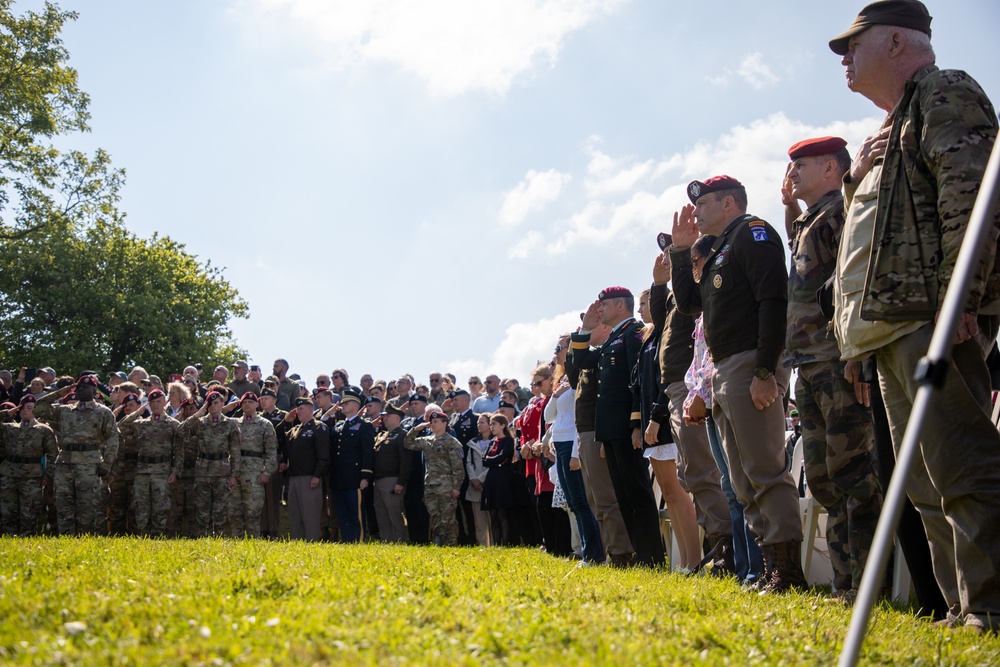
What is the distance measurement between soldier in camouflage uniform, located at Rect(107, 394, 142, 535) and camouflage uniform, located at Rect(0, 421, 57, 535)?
1181 mm

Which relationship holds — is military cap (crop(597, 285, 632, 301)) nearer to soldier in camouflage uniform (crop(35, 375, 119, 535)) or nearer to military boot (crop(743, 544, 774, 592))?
military boot (crop(743, 544, 774, 592))

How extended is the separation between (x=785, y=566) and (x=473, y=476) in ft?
33.8

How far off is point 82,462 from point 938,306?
1351cm

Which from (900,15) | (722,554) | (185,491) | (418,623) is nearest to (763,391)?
(722,554)

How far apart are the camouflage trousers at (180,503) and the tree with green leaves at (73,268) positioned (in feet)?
76.7

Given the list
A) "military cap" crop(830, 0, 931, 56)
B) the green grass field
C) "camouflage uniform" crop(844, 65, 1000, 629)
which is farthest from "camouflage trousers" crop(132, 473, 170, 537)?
"military cap" crop(830, 0, 931, 56)

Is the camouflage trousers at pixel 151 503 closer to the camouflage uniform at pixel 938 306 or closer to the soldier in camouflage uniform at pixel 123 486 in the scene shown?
the soldier in camouflage uniform at pixel 123 486

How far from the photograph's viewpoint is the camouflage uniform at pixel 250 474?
1495 cm

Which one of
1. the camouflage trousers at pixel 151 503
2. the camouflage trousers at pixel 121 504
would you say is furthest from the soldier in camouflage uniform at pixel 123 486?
the camouflage trousers at pixel 151 503

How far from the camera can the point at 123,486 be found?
615 inches

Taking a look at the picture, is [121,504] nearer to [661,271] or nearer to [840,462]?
[661,271]

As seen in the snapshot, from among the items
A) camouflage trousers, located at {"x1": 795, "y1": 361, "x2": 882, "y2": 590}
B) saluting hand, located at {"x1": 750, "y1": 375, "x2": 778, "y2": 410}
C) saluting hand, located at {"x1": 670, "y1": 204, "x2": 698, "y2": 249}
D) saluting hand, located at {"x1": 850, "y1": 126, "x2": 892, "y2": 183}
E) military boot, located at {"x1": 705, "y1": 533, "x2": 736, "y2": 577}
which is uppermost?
saluting hand, located at {"x1": 670, "y1": 204, "x2": 698, "y2": 249}

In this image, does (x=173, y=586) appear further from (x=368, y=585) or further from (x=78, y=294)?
(x=78, y=294)

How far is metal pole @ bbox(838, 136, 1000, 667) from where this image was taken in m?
2.20
